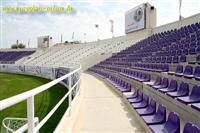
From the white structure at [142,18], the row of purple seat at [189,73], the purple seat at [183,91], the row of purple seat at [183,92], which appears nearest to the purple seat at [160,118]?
the row of purple seat at [183,92]

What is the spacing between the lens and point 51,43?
49875 millimetres

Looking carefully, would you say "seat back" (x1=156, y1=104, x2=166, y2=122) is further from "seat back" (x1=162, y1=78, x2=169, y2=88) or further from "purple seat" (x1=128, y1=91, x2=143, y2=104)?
"seat back" (x1=162, y1=78, x2=169, y2=88)

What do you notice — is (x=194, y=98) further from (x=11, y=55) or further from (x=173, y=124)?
(x=11, y=55)

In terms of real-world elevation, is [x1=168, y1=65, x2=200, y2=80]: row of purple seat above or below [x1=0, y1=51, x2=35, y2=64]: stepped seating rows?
below

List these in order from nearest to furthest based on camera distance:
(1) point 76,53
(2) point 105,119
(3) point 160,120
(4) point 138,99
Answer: (3) point 160,120 < (2) point 105,119 < (4) point 138,99 < (1) point 76,53

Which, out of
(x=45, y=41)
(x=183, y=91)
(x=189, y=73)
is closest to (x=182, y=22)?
(x=189, y=73)

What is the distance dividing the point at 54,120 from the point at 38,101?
10.2 feet

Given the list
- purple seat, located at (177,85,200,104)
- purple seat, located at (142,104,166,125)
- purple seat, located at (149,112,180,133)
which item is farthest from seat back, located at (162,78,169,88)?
purple seat, located at (149,112,180,133)

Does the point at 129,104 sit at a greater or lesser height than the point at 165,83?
lesser

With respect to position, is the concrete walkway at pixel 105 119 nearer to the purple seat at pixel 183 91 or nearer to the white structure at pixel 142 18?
the purple seat at pixel 183 91

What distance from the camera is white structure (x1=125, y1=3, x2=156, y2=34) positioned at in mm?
26047

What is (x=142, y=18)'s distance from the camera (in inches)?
1052

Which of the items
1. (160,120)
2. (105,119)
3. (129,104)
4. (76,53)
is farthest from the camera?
(76,53)

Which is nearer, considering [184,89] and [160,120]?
[160,120]
